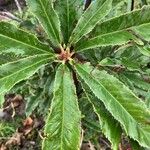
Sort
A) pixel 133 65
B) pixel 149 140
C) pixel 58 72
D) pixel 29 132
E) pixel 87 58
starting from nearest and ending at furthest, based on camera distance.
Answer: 1. pixel 149 140
2. pixel 58 72
3. pixel 133 65
4. pixel 87 58
5. pixel 29 132

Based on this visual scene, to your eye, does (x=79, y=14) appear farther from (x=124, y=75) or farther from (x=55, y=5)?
(x=124, y=75)

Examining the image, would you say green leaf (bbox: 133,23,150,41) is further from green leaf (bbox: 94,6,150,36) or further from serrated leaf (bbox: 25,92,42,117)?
serrated leaf (bbox: 25,92,42,117)

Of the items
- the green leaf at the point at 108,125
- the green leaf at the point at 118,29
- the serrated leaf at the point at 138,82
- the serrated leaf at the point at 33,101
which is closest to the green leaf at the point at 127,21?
the green leaf at the point at 118,29

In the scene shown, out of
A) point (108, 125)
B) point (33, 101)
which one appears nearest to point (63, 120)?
point (108, 125)

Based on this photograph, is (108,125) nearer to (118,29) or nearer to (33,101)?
(118,29)

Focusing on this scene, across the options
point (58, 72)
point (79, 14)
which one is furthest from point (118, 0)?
point (58, 72)

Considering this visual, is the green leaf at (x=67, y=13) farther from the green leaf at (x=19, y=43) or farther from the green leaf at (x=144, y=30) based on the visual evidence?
the green leaf at (x=144, y=30)
